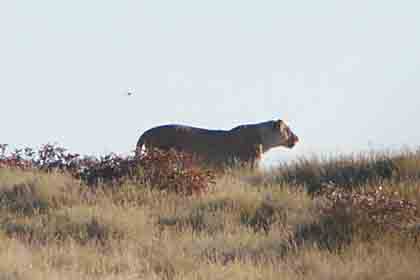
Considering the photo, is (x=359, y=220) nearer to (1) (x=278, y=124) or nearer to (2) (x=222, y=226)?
(2) (x=222, y=226)

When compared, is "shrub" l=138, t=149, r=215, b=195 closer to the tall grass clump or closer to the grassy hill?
the grassy hill

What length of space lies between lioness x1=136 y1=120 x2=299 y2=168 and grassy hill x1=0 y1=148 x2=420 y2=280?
9.45ft

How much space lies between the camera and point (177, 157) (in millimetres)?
15445

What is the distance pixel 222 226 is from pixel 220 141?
7.00m

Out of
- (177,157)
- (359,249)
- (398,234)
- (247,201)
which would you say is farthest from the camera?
(177,157)

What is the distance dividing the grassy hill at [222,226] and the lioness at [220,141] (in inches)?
113

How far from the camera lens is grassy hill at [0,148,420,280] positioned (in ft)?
34.8

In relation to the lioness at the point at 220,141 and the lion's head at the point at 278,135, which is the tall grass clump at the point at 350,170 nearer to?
the lioness at the point at 220,141

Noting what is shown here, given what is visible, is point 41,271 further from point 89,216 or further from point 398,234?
point 398,234

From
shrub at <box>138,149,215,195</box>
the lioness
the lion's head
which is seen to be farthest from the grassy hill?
the lion's head

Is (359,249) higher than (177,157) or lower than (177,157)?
lower

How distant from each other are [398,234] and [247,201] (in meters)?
2.49

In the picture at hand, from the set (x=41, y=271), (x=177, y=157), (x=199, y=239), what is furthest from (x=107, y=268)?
(x=177, y=157)

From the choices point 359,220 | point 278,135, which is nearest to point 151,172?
point 359,220
